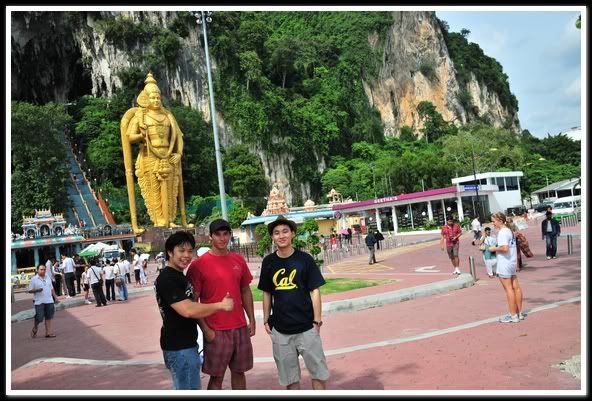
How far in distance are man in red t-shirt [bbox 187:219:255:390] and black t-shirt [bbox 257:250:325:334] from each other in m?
0.21

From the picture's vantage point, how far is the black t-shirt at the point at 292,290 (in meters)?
4.04

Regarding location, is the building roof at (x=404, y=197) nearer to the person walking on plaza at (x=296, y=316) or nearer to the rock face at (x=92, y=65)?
the rock face at (x=92, y=65)

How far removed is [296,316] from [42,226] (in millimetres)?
29067

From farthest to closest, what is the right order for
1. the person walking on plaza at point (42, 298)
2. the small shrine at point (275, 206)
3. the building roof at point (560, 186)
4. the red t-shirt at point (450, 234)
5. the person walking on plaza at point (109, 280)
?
1. the building roof at point (560, 186)
2. the small shrine at point (275, 206)
3. the person walking on plaza at point (109, 280)
4. the red t-shirt at point (450, 234)
5. the person walking on plaza at point (42, 298)

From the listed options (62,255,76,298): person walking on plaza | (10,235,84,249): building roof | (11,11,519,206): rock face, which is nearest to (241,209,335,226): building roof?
(10,235,84,249): building roof

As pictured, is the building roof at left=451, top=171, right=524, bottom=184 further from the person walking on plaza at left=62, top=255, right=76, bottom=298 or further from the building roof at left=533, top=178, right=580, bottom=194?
the person walking on plaza at left=62, top=255, right=76, bottom=298

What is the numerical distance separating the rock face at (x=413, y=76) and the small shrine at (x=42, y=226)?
49.1 meters

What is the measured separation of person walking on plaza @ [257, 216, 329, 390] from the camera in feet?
13.3

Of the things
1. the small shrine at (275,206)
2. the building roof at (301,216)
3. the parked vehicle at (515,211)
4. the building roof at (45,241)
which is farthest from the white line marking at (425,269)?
the parked vehicle at (515,211)

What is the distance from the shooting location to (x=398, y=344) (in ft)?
20.5

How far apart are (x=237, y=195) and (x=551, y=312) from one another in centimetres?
4217

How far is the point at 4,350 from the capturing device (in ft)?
16.3

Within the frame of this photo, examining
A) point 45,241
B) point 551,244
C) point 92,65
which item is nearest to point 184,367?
point 551,244

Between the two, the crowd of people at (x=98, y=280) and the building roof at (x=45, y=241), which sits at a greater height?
the building roof at (x=45, y=241)
